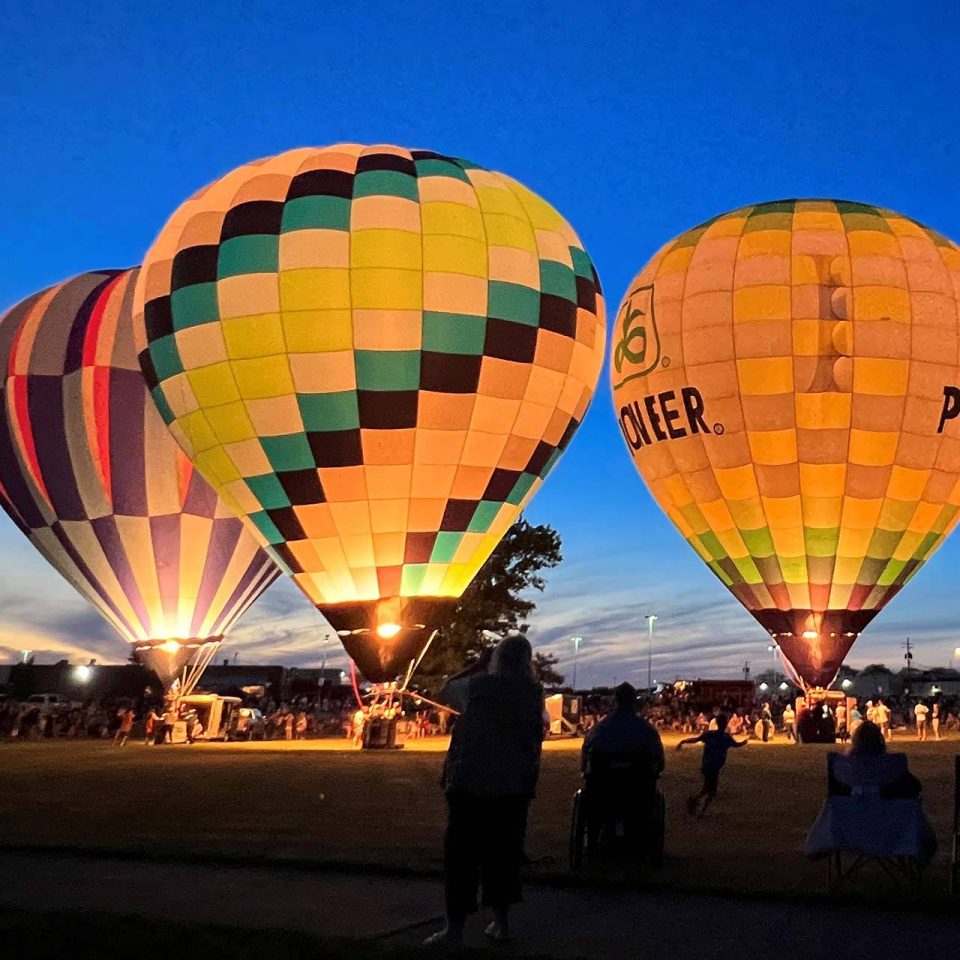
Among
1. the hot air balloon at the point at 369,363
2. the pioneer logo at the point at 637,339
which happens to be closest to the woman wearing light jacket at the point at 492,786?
the hot air balloon at the point at 369,363

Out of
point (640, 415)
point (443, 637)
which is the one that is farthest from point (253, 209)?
point (443, 637)

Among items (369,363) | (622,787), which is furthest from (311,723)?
(622,787)

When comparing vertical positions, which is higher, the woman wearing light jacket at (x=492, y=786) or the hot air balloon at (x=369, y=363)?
the hot air balloon at (x=369, y=363)

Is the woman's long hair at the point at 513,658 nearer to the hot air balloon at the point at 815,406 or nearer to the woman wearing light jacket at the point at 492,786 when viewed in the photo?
the woman wearing light jacket at the point at 492,786

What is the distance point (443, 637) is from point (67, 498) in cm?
1244

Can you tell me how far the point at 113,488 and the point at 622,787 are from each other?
18762 millimetres

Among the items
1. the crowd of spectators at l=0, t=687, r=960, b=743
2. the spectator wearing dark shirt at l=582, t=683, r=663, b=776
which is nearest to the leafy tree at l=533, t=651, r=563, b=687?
the crowd of spectators at l=0, t=687, r=960, b=743

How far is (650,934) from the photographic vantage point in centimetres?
434

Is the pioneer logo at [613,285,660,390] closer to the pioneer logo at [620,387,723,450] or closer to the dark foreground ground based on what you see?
the pioneer logo at [620,387,723,450]

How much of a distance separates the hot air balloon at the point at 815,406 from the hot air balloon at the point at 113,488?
10078 mm

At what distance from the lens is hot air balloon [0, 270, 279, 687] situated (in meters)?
22.6

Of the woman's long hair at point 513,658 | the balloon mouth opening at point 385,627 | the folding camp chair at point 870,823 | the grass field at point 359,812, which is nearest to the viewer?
the woman's long hair at point 513,658

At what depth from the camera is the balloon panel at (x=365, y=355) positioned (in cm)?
1595

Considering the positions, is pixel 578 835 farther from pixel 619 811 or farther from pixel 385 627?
pixel 385 627
